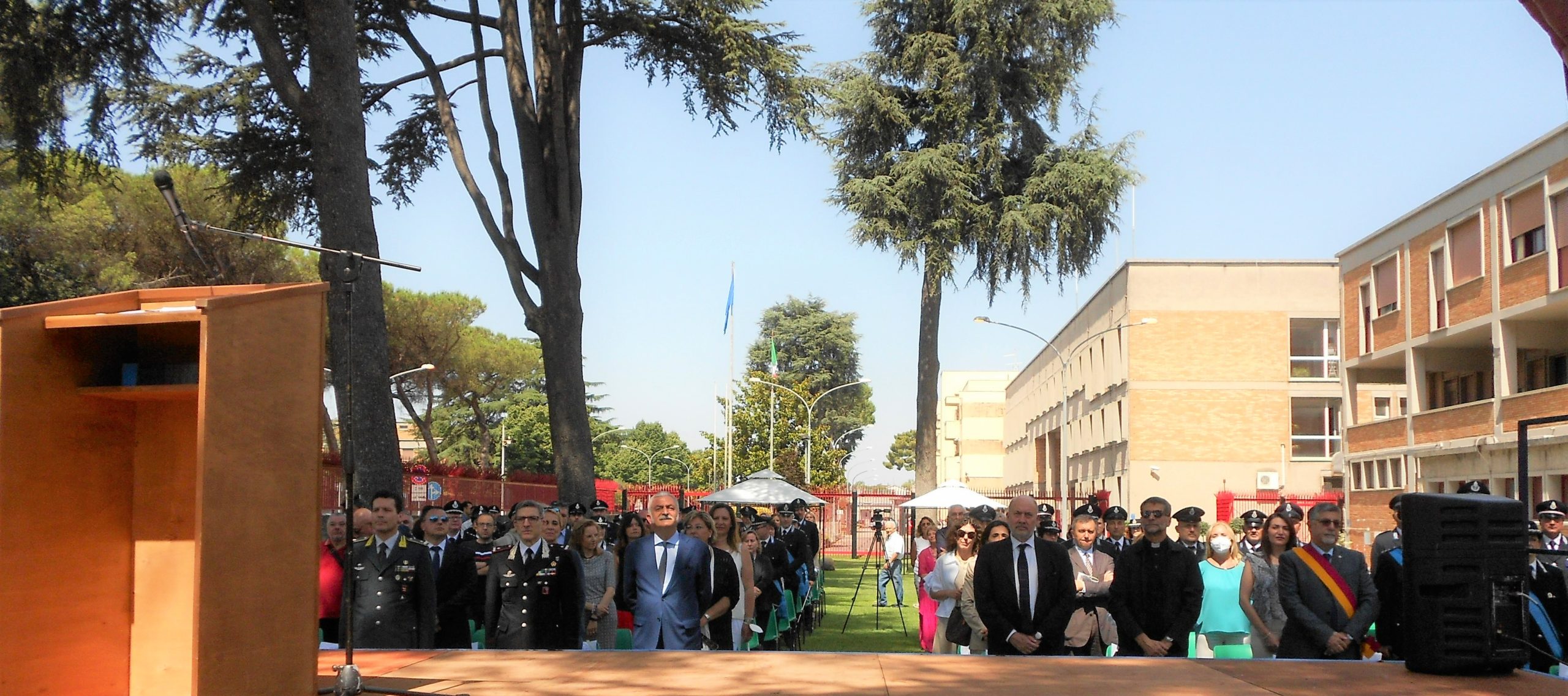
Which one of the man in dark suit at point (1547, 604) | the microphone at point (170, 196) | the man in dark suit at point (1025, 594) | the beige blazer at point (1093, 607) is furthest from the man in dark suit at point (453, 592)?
the man in dark suit at point (1547, 604)

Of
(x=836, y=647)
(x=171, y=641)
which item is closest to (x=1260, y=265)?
(x=836, y=647)

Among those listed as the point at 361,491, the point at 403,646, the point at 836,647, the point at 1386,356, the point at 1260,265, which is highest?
the point at 1260,265

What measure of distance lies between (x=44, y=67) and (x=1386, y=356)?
32.5 metres

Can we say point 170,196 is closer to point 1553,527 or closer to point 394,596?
point 394,596

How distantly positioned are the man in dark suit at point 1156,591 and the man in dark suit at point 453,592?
15.5 ft

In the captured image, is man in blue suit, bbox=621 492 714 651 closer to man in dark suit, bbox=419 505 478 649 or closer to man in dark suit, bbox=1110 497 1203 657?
man in dark suit, bbox=419 505 478 649

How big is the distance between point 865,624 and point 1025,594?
13.6m

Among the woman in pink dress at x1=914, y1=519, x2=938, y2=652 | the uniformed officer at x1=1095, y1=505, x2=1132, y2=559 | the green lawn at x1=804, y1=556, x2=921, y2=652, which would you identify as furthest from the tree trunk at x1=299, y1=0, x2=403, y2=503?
the uniformed officer at x1=1095, y1=505, x2=1132, y2=559

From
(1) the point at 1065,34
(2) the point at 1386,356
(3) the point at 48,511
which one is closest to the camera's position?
(3) the point at 48,511

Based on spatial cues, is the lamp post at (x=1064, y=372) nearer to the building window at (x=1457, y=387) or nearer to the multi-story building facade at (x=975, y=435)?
the building window at (x=1457, y=387)

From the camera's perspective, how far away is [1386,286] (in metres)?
37.0

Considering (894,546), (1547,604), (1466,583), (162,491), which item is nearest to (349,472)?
(162,491)

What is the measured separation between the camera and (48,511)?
491cm

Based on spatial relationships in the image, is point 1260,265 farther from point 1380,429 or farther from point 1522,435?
point 1522,435
